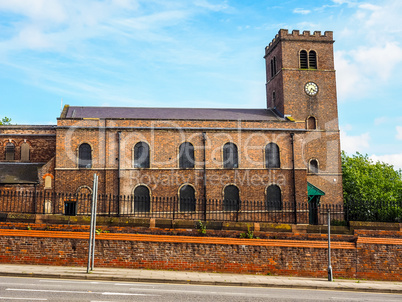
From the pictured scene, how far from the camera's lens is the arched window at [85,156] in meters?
31.1

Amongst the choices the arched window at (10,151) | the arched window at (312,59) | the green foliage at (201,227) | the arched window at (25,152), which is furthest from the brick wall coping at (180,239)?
the arched window at (312,59)

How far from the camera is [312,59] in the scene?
3944 cm

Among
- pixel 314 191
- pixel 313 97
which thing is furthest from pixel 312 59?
pixel 314 191

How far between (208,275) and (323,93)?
27.6 metres

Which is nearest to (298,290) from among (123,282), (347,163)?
(123,282)

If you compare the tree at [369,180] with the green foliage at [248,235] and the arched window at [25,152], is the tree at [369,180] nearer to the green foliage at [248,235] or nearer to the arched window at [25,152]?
the green foliage at [248,235]

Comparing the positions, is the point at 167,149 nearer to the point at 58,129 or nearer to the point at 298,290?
the point at 58,129

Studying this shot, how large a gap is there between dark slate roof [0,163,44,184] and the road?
1840 cm

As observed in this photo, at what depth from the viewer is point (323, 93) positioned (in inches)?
1516

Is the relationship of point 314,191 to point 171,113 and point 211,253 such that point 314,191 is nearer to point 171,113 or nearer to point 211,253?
point 171,113

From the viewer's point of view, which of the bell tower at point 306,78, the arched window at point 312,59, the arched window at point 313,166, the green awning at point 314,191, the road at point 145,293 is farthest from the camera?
the arched window at point 312,59

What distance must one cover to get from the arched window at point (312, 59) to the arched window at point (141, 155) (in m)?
18.4

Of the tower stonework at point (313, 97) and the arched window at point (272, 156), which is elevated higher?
the tower stonework at point (313, 97)

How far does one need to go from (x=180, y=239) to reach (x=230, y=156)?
17.0 meters
